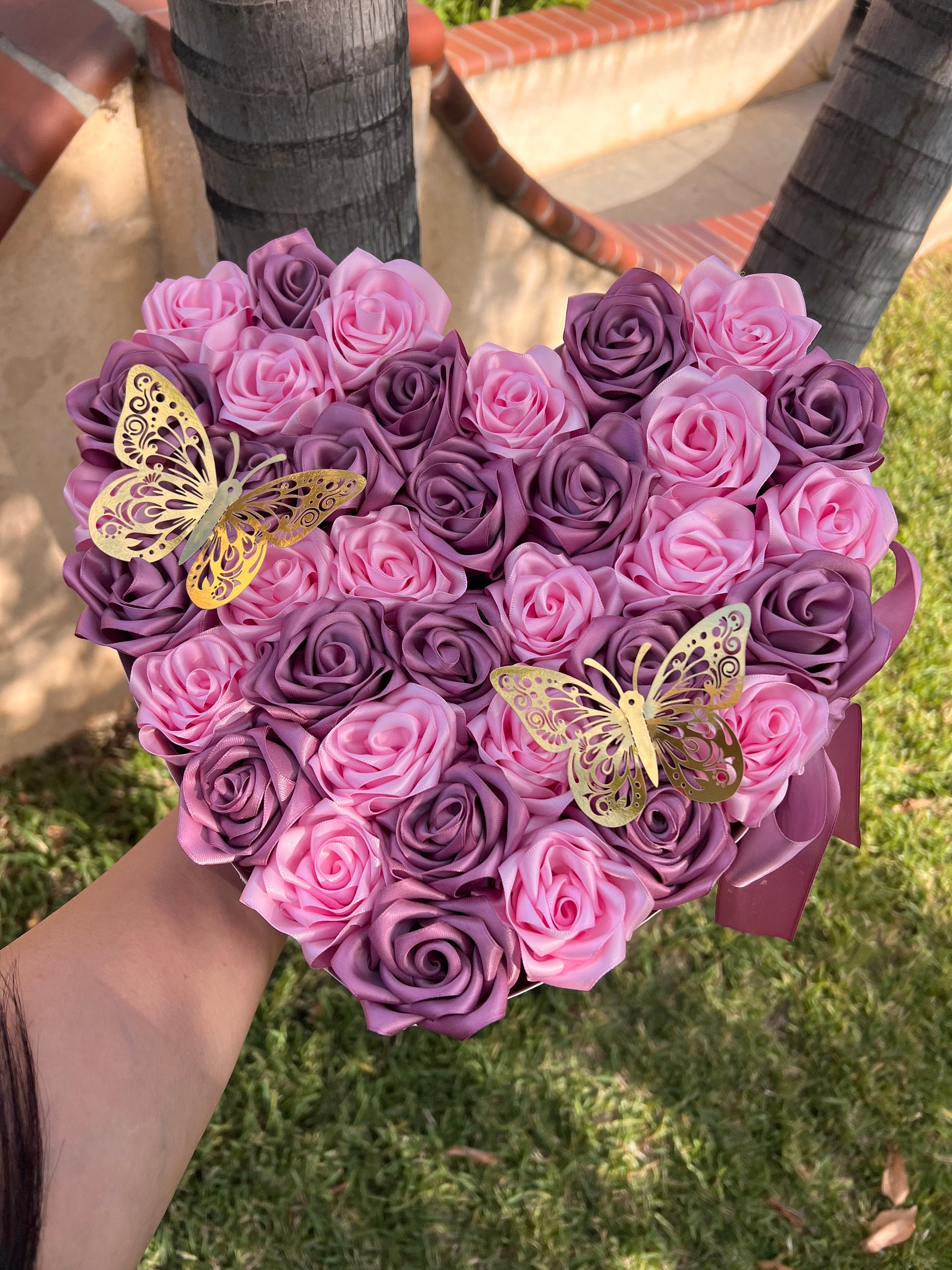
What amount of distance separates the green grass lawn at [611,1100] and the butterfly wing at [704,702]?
170 centimetres

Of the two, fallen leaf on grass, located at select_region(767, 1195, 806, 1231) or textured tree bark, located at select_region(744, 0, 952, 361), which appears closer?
textured tree bark, located at select_region(744, 0, 952, 361)

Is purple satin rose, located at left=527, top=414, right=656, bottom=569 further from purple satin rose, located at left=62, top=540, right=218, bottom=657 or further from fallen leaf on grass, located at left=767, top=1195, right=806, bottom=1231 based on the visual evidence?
fallen leaf on grass, located at left=767, top=1195, right=806, bottom=1231

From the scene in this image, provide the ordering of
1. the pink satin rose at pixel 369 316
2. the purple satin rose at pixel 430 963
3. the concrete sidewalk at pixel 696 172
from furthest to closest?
1. the concrete sidewalk at pixel 696 172
2. the pink satin rose at pixel 369 316
3. the purple satin rose at pixel 430 963

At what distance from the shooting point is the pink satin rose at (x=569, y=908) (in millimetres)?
1217

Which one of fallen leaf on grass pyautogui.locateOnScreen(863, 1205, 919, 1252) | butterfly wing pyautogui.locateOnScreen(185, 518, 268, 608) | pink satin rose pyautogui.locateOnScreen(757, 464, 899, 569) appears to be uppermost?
pink satin rose pyautogui.locateOnScreen(757, 464, 899, 569)

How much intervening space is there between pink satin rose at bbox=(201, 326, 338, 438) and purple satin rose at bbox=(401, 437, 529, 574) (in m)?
0.23

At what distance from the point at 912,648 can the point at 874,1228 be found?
1.95 metres

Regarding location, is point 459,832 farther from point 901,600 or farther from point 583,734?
point 901,600

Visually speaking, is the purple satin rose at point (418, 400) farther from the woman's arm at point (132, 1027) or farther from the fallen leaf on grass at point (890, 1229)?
the fallen leaf on grass at point (890, 1229)

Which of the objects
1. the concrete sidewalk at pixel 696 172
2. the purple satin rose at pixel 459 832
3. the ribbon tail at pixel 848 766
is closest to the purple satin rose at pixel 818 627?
the ribbon tail at pixel 848 766

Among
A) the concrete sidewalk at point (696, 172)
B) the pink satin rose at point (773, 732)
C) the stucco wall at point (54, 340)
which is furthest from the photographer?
the concrete sidewalk at point (696, 172)

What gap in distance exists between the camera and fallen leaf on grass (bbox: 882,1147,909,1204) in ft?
8.17

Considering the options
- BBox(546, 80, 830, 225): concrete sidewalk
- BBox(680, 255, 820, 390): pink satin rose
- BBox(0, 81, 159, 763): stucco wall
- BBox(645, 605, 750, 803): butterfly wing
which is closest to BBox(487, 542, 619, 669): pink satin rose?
BBox(645, 605, 750, 803): butterfly wing

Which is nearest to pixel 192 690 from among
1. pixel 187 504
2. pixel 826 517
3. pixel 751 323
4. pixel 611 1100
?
pixel 187 504
